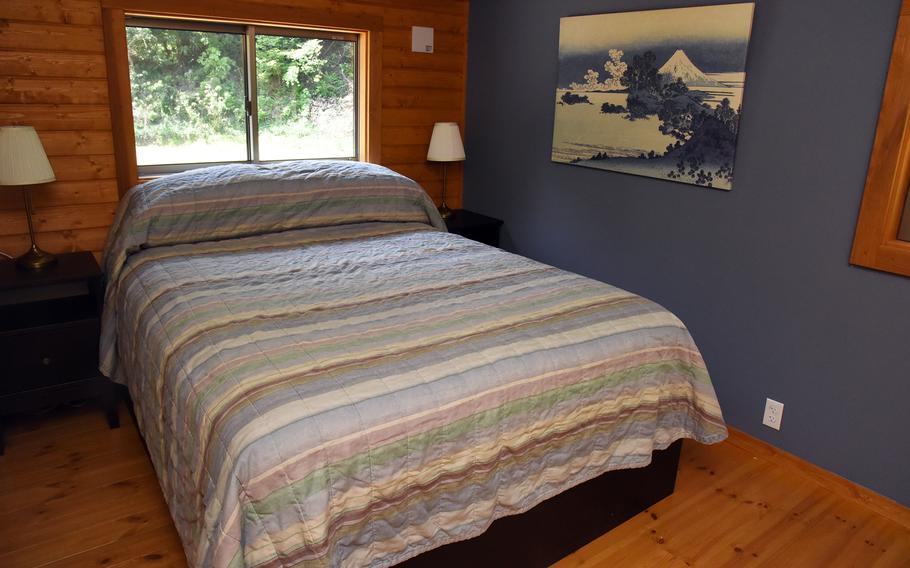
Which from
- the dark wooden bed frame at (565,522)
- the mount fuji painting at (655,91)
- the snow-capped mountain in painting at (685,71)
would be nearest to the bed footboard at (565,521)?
the dark wooden bed frame at (565,522)

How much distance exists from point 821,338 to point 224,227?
7.97 feet

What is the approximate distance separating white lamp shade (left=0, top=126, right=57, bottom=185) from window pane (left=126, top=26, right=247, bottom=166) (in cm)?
59

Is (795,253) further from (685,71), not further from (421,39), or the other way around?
(421,39)

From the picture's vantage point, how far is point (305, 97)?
3516 mm

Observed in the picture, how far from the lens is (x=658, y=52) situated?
9.39 feet

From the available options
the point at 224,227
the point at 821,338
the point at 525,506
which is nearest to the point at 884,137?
the point at 821,338

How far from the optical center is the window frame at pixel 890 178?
210 centimetres

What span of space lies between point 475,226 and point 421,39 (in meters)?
1.11

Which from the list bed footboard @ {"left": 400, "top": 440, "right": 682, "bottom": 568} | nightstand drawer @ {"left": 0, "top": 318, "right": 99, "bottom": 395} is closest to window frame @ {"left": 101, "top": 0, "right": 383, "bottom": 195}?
nightstand drawer @ {"left": 0, "top": 318, "right": 99, "bottom": 395}

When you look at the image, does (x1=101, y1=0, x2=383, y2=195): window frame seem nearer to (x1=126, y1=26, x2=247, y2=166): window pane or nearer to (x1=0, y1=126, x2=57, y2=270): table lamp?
(x1=126, y1=26, x2=247, y2=166): window pane

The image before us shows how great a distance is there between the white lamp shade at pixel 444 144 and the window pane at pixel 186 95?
3.45 feet

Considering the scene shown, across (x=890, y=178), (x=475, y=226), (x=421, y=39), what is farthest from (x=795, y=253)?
(x=421, y=39)

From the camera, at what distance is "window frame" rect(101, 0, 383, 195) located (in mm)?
2814

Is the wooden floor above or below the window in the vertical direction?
below
